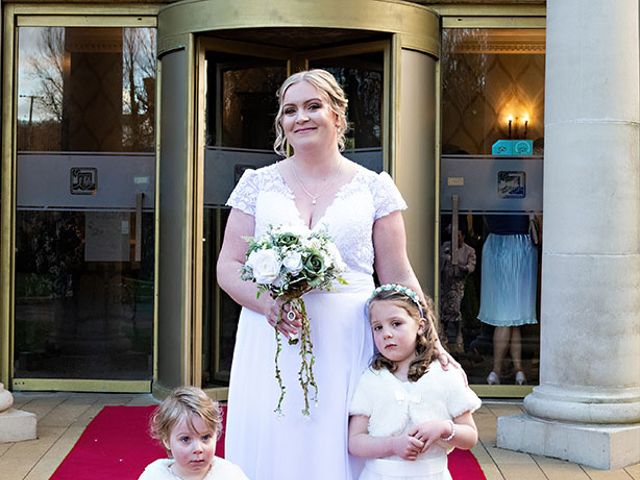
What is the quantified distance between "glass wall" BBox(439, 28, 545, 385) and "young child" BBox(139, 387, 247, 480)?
4.71 meters

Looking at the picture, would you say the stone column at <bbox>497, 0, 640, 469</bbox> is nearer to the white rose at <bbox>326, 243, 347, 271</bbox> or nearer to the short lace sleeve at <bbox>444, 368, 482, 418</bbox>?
the short lace sleeve at <bbox>444, 368, 482, 418</bbox>

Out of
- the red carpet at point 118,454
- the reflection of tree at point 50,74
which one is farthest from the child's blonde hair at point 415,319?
the reflection of tree at point 50,74

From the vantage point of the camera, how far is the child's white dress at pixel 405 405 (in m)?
3.38

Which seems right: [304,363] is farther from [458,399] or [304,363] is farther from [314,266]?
[458,399]

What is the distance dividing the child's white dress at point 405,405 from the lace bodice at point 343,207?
391 millimetres

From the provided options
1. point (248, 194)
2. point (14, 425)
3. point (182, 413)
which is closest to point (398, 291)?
point (248, 194)

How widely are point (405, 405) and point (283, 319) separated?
510 millimetres

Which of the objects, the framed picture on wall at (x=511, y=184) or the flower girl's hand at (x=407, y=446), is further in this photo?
the framed picture on wall at (x=511, y=184)

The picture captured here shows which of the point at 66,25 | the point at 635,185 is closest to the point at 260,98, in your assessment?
the point at 66,25

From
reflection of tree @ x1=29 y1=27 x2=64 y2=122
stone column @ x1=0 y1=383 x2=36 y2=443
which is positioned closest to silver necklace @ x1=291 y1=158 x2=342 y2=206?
stone column @ x1=0 y1=383 x2=36 y2=443

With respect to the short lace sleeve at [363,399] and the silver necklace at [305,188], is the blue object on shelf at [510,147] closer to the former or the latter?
the silver necklace at [305,188]

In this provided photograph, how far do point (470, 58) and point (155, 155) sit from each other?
8.14ft

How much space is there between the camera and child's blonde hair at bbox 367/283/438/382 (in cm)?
336

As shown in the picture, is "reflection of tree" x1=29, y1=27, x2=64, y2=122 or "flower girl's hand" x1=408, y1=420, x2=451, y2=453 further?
"reflection of tree" x1=29, y1=27, x2=64, y2=122
